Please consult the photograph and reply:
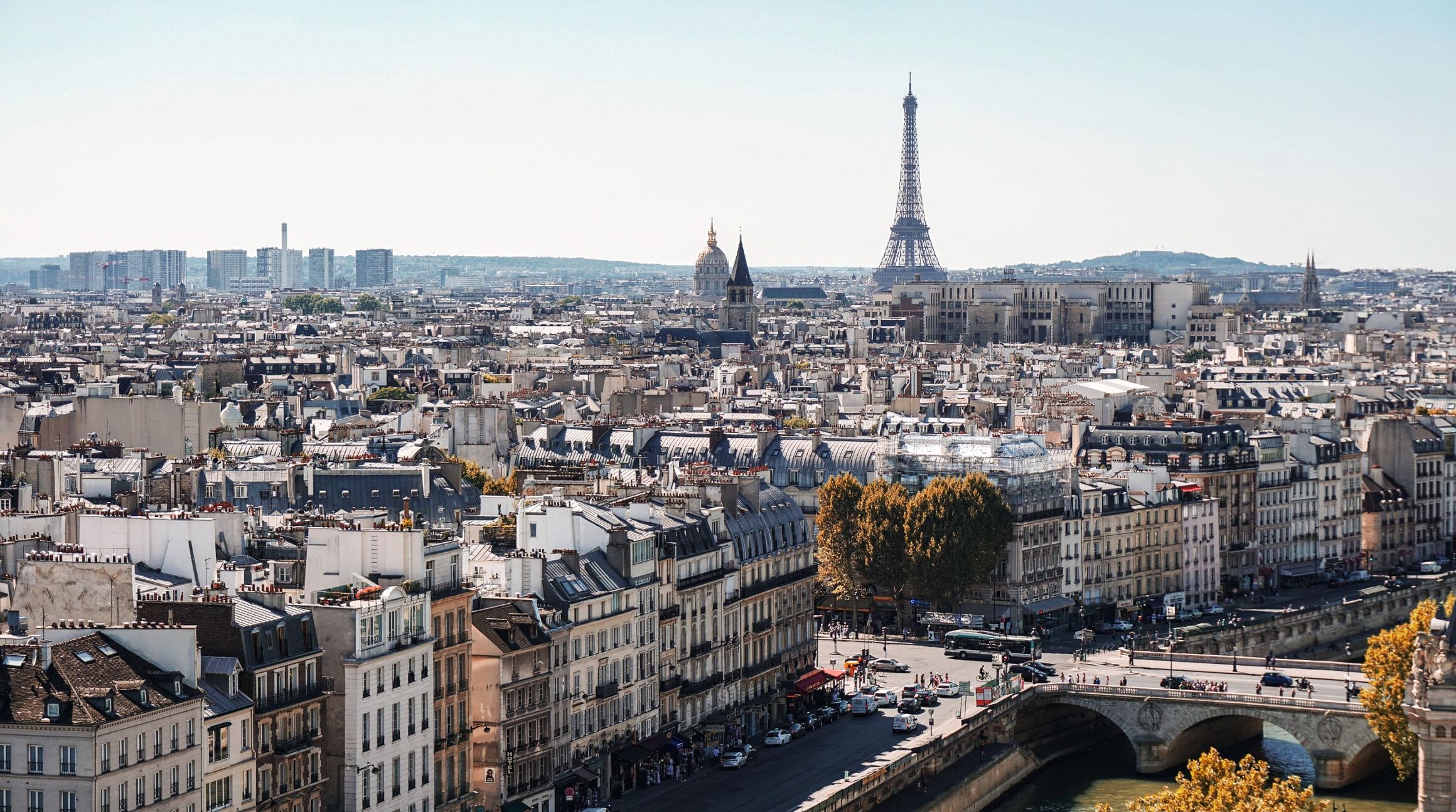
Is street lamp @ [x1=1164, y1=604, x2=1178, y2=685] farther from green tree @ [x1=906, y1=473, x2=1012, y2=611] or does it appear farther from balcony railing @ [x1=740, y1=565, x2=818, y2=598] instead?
balcony railing @ [x1=740, y1=565, x2=818, y2=598]

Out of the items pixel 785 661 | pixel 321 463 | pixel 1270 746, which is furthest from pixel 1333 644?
pixel 321 463

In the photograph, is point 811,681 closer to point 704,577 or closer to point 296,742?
point 704,577

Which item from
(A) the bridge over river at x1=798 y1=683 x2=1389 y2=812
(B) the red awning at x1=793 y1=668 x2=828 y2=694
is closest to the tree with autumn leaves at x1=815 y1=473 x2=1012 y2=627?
(A) the bridge over river at x1=798 y1=683 x2=1389 y2=812

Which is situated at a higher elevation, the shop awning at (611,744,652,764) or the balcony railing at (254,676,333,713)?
the balcony railing at (254,676,333,713)

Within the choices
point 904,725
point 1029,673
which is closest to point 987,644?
point 1029,673

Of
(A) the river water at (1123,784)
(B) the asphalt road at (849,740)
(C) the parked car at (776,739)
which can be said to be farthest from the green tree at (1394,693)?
(C) the parked car at (776,739)

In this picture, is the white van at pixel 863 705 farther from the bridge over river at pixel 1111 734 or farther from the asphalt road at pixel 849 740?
the bridge over river at pixel 1111 734

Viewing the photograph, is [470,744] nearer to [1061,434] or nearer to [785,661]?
[785,661]
